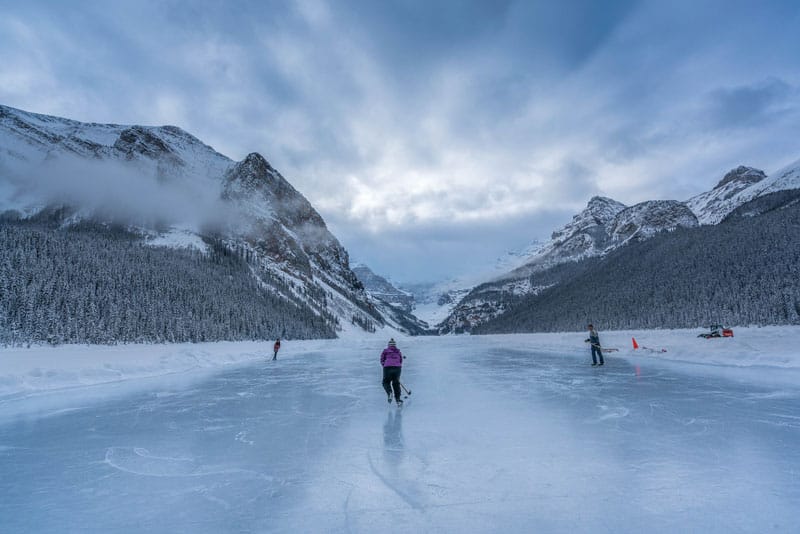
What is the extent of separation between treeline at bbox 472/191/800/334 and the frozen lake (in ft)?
221

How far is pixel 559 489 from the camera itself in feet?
18.2

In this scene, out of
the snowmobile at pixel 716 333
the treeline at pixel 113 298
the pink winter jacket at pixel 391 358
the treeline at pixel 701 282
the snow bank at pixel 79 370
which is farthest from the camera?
the treeline at pixel 701 282

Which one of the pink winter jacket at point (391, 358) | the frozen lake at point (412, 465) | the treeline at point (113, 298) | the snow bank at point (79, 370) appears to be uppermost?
the treeline at point (113, 298)

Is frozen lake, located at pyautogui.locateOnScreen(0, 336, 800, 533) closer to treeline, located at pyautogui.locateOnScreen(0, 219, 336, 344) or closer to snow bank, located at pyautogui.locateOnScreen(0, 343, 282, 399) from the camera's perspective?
snow bank, located at pyautogui.locateOnScreen(0, 343, 282, 399)

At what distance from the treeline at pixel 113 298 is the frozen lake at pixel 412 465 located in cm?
4374

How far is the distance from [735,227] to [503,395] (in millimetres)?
118939

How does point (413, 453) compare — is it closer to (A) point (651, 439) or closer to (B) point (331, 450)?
(B) point (331, 450)

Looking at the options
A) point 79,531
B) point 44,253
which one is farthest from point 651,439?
point 44,253

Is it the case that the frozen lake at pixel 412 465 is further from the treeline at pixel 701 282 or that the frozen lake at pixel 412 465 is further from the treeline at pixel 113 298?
the treeline at pixel 701 282

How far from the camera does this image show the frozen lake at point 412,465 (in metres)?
4.72

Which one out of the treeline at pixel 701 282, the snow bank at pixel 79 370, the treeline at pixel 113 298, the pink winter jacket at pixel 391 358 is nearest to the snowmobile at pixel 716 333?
the pink winter jacket at pixel 391 358

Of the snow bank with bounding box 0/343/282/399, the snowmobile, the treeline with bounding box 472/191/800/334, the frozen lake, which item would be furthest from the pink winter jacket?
the treeline with bounding box 472/191/800/334

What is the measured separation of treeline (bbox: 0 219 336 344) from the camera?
1841 inches

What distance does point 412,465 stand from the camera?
6820mm
